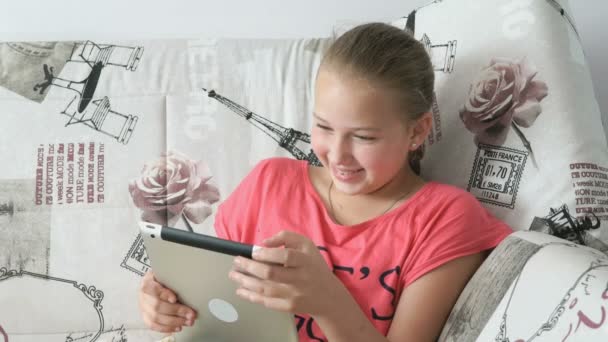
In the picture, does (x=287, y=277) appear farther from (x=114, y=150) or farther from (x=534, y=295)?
(x=114, y=150)

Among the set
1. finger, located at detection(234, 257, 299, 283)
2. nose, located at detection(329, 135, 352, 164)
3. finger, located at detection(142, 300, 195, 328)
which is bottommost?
finger, located at detection(142, 300, 195, 328)

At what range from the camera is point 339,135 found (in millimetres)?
933

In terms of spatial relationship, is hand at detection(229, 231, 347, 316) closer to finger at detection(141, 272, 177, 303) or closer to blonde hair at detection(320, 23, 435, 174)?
finger at detection(141, 272, 177, 303)

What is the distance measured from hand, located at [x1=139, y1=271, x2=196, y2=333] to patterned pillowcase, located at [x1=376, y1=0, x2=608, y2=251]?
1.60 ft

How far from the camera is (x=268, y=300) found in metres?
0.82

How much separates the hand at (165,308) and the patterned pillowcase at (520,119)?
0.49 meters

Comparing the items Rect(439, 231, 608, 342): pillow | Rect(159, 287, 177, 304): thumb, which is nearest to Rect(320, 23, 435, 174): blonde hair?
Rect(439, 231, 608, 342): pillow

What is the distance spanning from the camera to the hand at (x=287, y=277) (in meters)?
0.80

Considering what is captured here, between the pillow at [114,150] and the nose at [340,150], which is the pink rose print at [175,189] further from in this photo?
the nose at [340,150]

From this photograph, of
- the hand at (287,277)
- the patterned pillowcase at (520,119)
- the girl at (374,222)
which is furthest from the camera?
the patterned pillowcase at (520,119)

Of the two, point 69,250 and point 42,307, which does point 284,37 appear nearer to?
point 69,250

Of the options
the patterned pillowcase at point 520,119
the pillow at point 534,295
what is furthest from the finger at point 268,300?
the patterned pillowcase at point 520,119

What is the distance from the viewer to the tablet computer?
0.81m

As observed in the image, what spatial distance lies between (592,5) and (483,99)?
0.52 m
